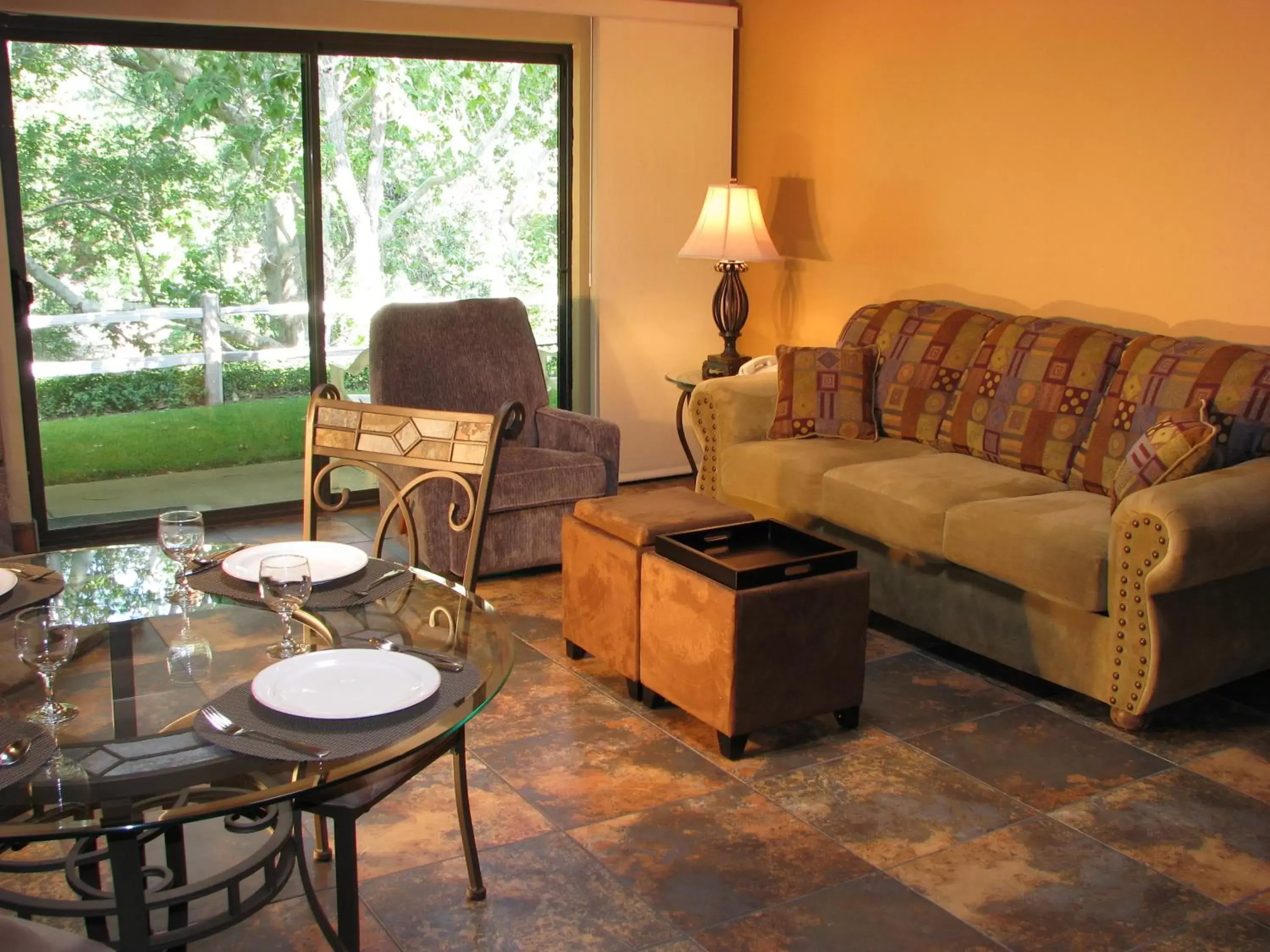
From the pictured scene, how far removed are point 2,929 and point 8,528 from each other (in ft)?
11.0

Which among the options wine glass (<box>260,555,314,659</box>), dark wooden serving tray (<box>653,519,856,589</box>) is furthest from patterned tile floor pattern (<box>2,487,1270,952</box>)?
wine glass (<box>260,555,314,659</box>)

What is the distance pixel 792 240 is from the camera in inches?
225

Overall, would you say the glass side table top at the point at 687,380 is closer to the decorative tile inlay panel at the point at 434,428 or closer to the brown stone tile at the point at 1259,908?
the decorative tile inlay panel at the point at 434,428

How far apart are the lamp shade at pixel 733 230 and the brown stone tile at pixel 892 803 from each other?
2474 mm

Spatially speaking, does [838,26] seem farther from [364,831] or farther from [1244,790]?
[364,831]

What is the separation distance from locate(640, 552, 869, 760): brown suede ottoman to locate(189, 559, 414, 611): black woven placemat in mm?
973

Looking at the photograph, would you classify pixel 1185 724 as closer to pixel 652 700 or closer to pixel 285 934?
pixel 652 700

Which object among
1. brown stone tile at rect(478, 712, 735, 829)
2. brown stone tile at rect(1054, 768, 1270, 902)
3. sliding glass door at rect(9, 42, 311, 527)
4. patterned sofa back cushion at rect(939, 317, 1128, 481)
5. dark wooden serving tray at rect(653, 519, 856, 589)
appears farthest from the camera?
sliding glass door at rect(9, 42, 311, 527)

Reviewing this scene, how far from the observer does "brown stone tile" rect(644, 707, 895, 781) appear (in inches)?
125

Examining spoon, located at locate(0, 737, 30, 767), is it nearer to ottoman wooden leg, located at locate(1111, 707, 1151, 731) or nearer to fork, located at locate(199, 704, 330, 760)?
fork, located at locate(199, 704, 330, 760)

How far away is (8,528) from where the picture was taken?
15.3 ft

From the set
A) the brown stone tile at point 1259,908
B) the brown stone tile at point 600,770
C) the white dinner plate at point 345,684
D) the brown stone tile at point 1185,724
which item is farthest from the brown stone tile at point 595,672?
the white dinner plate at point 345,684

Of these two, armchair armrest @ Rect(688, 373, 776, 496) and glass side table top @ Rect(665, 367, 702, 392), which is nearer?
armchair armrest @ Rect(688, 373, 776, 496)

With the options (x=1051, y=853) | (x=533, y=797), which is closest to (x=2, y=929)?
(x=533, y=797)
